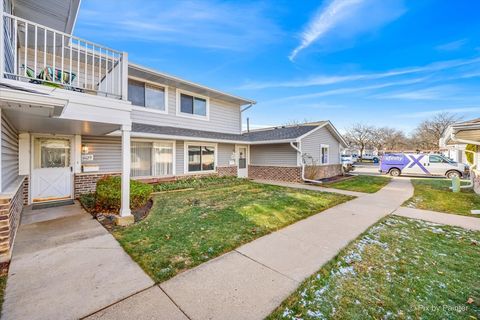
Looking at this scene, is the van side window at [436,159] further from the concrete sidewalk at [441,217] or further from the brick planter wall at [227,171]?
the brick planter wall at [227,171]

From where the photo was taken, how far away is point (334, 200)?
24.6 ft

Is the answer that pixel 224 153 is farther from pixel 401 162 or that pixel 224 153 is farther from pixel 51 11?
pixel 401 162

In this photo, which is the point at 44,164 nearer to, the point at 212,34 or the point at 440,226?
the point at 212,34

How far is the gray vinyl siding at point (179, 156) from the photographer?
1006cm

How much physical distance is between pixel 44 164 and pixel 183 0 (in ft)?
27.0

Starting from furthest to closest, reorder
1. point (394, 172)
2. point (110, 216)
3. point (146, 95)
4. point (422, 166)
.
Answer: point (394, 172), point (422, 166), point (146, 95), point (110, 216)

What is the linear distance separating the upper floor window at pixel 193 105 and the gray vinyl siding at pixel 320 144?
21.0 ft

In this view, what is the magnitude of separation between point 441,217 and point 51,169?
12.8 m

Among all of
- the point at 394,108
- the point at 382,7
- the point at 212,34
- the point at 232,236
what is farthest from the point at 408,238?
the point at 394,108

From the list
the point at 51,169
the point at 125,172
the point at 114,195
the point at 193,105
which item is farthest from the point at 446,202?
the point at 51,169

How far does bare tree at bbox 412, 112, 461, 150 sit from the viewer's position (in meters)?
38.5

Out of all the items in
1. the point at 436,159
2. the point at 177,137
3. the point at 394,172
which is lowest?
the point at 394,172

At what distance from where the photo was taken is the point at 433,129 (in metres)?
40.4

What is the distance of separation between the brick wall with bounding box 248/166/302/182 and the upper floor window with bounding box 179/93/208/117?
537 cm
